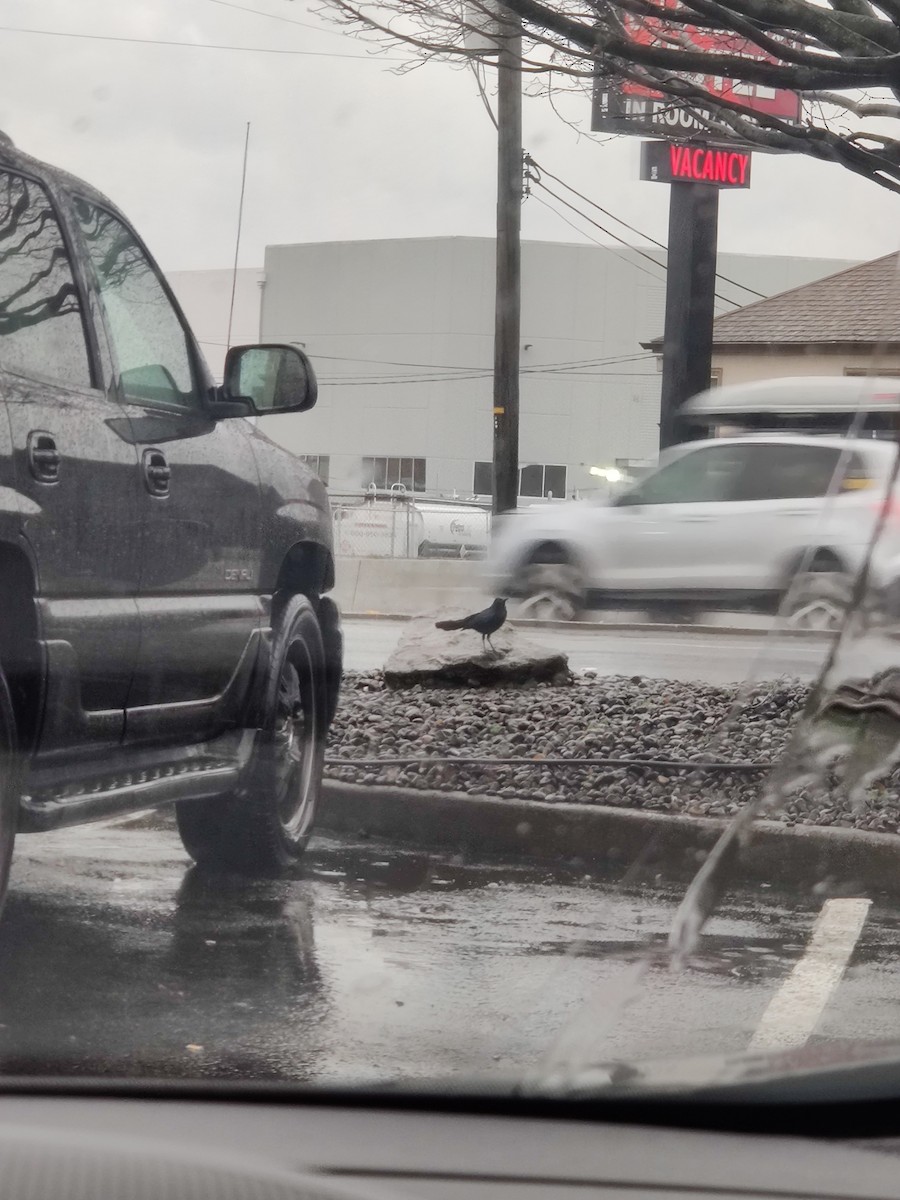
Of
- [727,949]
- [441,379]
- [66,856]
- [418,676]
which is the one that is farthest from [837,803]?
[66,856]

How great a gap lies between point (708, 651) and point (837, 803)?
1.43 ft

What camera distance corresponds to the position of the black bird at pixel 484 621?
2.27 meters

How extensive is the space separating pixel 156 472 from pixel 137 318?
264 millimetres

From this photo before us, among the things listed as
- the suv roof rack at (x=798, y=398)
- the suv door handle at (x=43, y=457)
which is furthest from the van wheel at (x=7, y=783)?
the suv roof rack at (x=798, y=398)

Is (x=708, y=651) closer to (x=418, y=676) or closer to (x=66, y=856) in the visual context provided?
(x=418, y=676)

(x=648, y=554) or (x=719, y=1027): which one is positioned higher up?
(x=648, y=554)

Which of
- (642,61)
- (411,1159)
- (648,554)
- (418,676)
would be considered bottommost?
(411,1159)

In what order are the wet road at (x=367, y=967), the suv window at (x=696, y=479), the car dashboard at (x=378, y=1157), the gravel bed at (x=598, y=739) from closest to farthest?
the car dashboard at (x=378, y=1157)
the suv window at (x=696, y=479)
the wet road at (x=367, y=967)
the gravel bed at (x=598, y=739)

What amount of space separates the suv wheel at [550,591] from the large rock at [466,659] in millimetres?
95

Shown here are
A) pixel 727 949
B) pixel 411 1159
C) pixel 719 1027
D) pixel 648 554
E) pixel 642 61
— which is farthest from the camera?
pixel 642 61

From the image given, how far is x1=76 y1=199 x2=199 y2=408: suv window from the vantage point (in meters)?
2.26

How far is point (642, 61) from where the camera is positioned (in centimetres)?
290

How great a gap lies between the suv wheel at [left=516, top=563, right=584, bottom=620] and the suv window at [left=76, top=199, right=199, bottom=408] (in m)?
0.70

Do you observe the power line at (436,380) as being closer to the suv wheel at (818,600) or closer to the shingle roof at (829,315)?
the shingle roof at (829,315)
